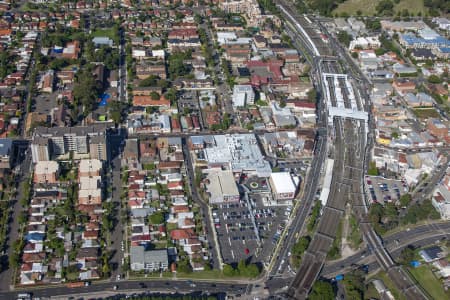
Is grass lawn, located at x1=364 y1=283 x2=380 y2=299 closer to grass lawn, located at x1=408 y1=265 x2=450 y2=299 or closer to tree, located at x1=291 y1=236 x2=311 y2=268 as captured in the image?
grass lawn, located at x1=408 y1=265 x2=450 y2=299

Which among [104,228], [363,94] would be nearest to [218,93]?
[363,94]

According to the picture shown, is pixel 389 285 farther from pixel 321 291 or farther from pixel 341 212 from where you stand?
pixel 341 212

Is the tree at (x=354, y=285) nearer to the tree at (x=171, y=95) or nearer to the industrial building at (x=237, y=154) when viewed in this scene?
the industrial building at (x=237, y=154)

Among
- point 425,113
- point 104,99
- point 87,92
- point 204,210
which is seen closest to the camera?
point 204,210

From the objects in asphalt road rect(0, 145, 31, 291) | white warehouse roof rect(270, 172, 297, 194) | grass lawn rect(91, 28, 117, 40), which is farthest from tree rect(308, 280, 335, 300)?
grass lawn rect(91, 28, 117, 40)

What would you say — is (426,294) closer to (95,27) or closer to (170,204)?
(170,204)

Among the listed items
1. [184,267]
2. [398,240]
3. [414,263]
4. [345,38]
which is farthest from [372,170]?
[345,38]

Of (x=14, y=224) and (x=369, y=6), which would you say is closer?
(x=14, y=224)
